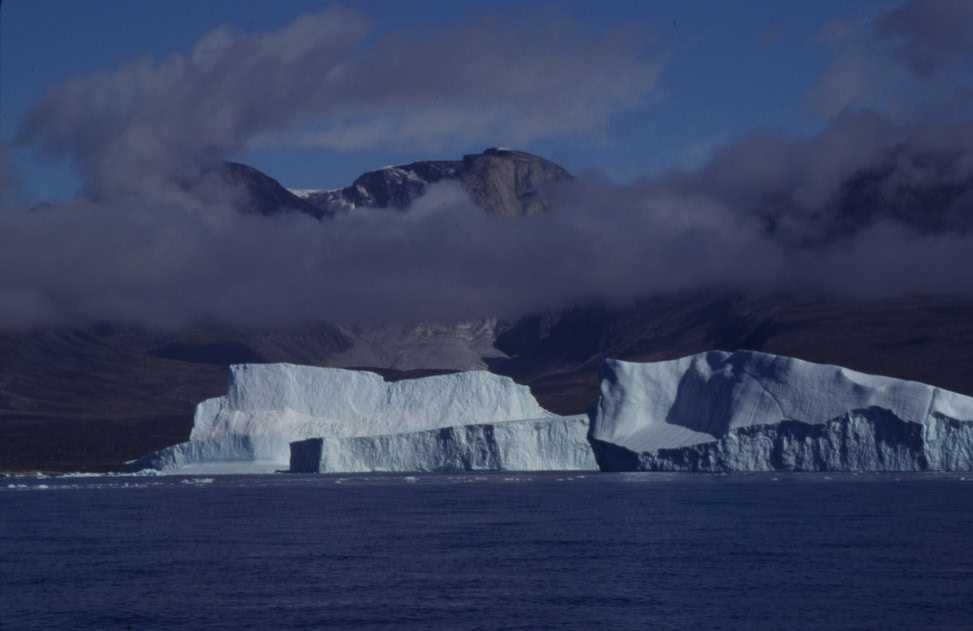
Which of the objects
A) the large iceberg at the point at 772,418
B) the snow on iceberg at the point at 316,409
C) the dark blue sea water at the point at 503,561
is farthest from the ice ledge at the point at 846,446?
the snow on iceberg at the point at 316,409

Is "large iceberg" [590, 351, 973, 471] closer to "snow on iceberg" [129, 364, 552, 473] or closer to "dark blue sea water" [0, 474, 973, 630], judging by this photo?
"dark blue sea water" [0, 474, 973, 630]

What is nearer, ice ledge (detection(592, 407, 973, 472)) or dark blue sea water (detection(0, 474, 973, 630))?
dark blue sea water (detection(0, 474, 973, 630))

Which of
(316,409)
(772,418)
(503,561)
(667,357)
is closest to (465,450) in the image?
(316,409)

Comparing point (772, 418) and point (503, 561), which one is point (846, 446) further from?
point (503, 561)

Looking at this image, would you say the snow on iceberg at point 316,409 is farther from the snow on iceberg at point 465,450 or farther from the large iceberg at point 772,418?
the large iceberg at point 772,418

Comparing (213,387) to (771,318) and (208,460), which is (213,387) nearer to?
(771,318)

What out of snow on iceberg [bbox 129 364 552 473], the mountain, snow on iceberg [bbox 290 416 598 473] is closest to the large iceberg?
snow on iceberg [bbox 290 416 598 473]
